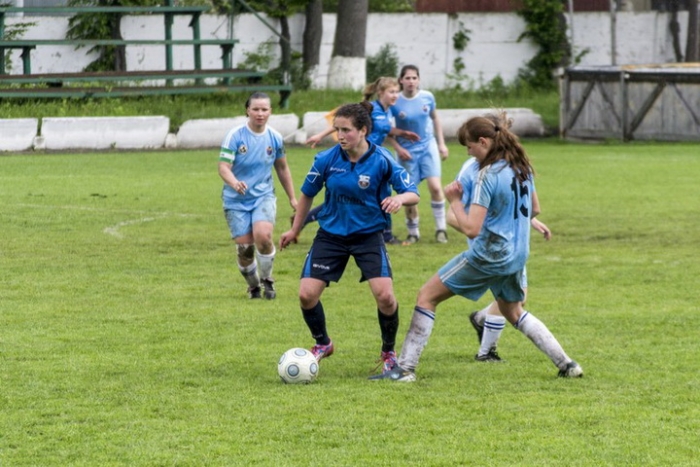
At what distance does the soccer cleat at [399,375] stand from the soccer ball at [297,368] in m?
0.38

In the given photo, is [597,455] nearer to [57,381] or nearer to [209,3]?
[57,381]

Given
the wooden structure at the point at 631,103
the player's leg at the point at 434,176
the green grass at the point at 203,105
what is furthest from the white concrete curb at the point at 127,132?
the player's leg at the point at 434,176

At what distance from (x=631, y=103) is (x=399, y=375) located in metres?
21.1

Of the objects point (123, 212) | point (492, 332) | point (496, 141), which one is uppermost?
point (496, 141)

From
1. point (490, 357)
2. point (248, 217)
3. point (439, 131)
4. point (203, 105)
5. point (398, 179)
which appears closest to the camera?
point (398, 179)

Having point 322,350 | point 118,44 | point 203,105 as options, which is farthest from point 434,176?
point 118,44

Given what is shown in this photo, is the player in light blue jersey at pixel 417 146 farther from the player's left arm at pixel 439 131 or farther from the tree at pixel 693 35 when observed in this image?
the tree at pixel 693 35

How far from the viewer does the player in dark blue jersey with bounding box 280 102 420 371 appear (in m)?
7.84

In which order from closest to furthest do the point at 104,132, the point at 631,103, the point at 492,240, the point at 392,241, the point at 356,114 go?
the point at 492,240
the point at 356,114
the point at 392,241
the point at 104,132
the point at 631,103

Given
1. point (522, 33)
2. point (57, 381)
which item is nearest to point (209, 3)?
point (522, 33)

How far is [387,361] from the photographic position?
778 cm

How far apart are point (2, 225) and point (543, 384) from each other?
30.7ft

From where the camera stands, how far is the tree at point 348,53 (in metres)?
30.4

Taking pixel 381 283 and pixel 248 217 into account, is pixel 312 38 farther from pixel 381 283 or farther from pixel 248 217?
pixel 381 283
